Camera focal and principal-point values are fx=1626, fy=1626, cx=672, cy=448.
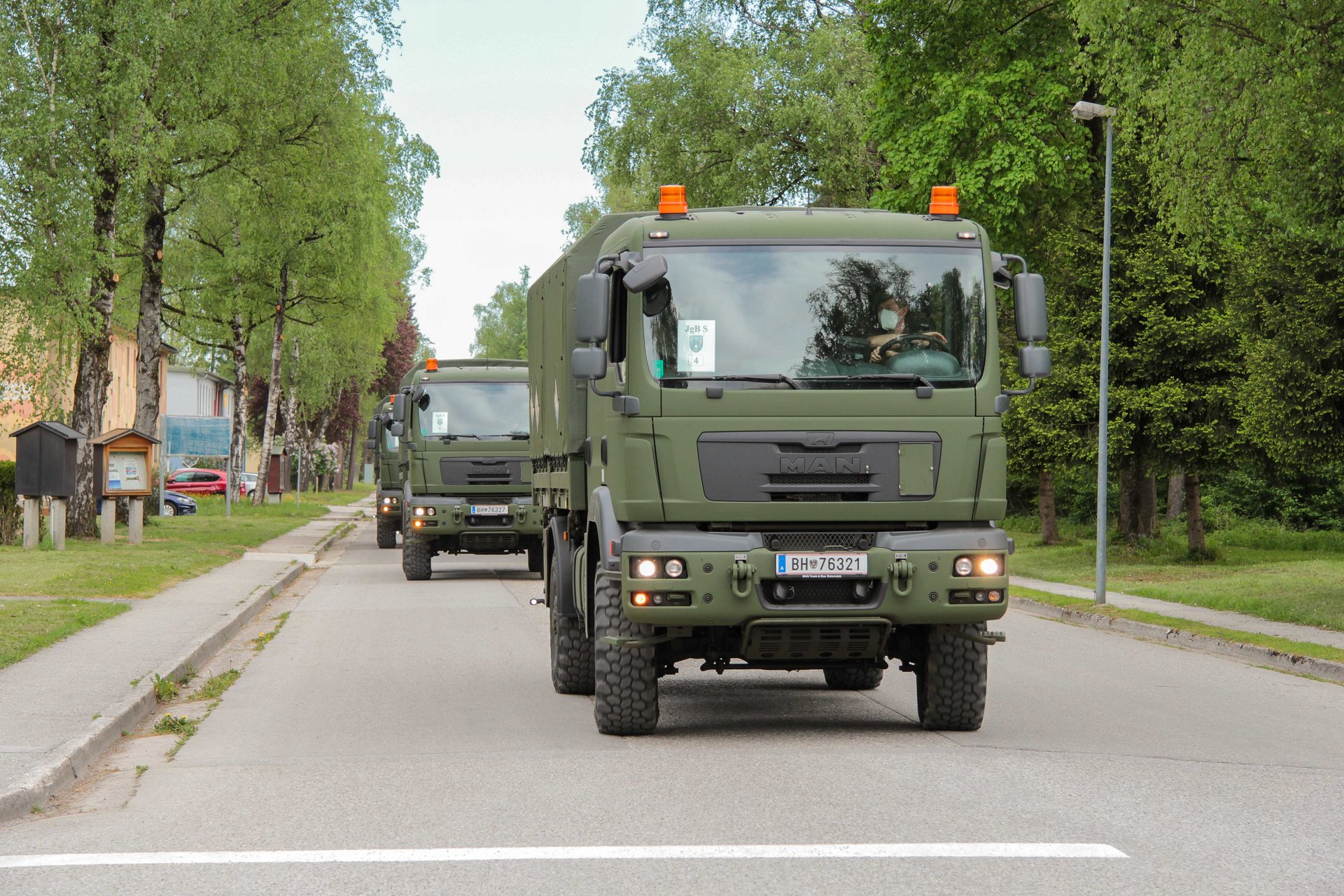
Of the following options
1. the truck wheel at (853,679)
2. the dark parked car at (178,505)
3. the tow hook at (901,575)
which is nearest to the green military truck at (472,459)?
the truck wheel at (853,679)

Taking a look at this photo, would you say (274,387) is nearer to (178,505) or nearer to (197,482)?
(178,505)

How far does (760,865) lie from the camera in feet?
19.9

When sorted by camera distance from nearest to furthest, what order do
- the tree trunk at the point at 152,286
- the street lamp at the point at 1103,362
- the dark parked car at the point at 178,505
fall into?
the street lamp at the point at 1103,362 < the tree trunk at the point at 152,286 < the dark parked car at the point at 178,505

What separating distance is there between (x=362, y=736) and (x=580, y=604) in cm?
167

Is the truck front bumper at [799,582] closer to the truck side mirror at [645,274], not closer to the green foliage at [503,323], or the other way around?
the truck side mirror at [645,274]

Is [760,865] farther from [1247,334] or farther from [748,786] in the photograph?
[1247,334]

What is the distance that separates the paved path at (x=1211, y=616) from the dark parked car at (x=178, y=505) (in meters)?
35.1

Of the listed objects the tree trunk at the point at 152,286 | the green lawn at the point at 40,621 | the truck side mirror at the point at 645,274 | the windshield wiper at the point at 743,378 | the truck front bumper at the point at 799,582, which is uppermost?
the tree trunk at the point at 152,286

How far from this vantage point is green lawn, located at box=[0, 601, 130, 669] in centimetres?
1299

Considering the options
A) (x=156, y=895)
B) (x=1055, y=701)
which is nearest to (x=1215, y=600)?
(x=1055, y=701)

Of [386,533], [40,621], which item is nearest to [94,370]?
[386,533]

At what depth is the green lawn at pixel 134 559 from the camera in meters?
19.1

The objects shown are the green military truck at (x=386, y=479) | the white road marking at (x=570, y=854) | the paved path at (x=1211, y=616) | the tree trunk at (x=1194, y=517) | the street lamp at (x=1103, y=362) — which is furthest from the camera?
the green military truck at (x=386, y=479)

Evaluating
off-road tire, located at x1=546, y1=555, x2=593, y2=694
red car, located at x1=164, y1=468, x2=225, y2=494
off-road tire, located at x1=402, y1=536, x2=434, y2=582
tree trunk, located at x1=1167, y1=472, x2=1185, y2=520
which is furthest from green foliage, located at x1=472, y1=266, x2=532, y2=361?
off-road tire, located at x1=546, y1=555, x2=593, y2=694
